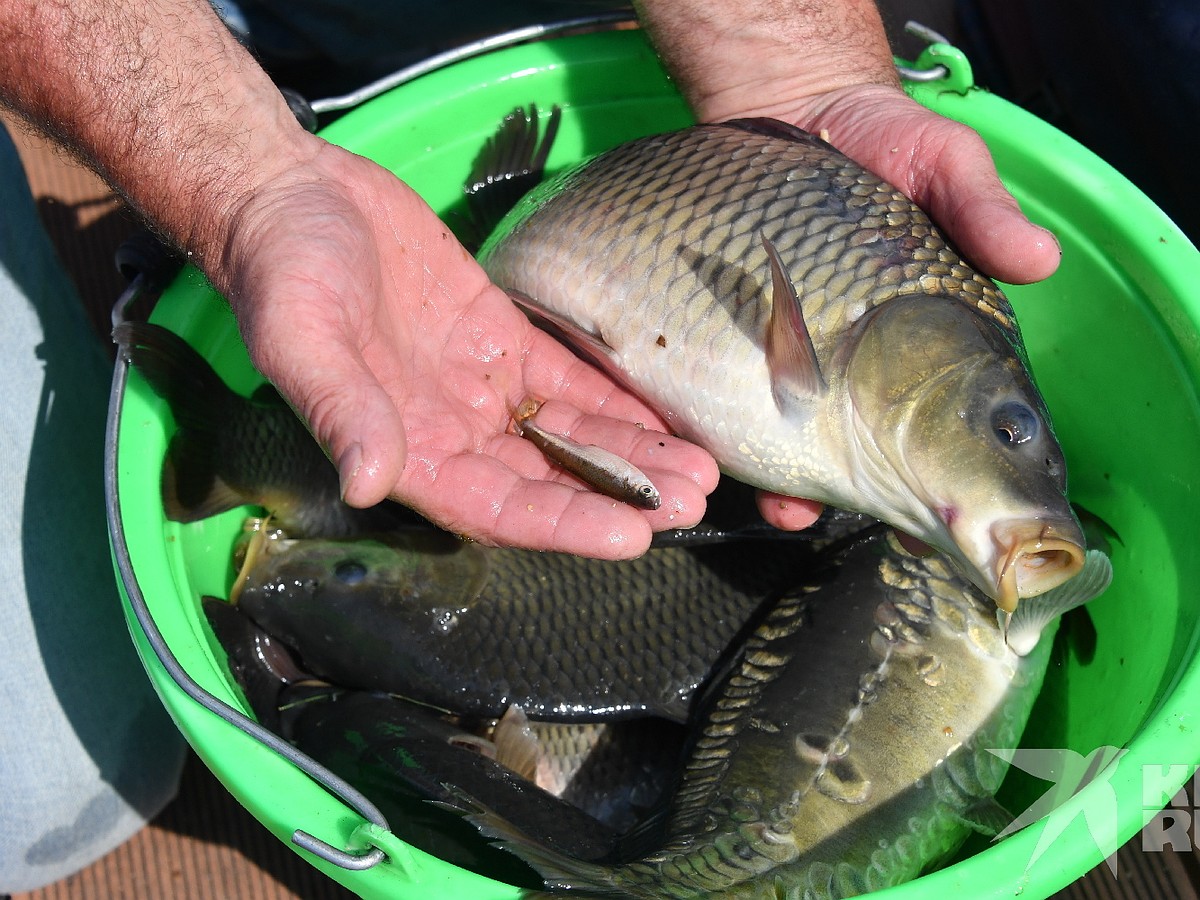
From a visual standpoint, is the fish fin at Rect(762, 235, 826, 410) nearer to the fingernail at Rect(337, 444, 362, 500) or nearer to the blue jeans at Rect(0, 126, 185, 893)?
the fingernail at Rect(337, 444, 362, 500)

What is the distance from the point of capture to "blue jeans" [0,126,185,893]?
2252 millimetres

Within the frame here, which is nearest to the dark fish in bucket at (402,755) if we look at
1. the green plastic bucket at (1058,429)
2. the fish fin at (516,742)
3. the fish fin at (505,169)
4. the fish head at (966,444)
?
the fish fin at (516,742)

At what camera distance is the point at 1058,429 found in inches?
98.5

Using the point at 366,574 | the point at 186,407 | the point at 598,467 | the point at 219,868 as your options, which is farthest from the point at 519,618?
the point at 219,868

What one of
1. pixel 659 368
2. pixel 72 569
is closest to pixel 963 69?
pixel 659 368

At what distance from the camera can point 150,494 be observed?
199 cm

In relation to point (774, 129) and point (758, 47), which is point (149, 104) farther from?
point (758, 47)

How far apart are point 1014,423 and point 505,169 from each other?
1.52 meters

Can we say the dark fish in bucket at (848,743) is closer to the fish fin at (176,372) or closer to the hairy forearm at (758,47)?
the fish fin at (176,372)

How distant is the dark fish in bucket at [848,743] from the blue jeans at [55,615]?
107cm

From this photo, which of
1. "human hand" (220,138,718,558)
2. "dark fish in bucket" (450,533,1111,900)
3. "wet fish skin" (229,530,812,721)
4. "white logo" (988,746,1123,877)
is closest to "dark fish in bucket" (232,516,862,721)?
"wet fish skin" (229,530,812,721)

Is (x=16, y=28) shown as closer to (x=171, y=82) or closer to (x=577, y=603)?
(x=171, y=82)

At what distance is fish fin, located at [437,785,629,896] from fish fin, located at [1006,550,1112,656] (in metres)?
0.91

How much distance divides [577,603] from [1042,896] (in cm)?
105
